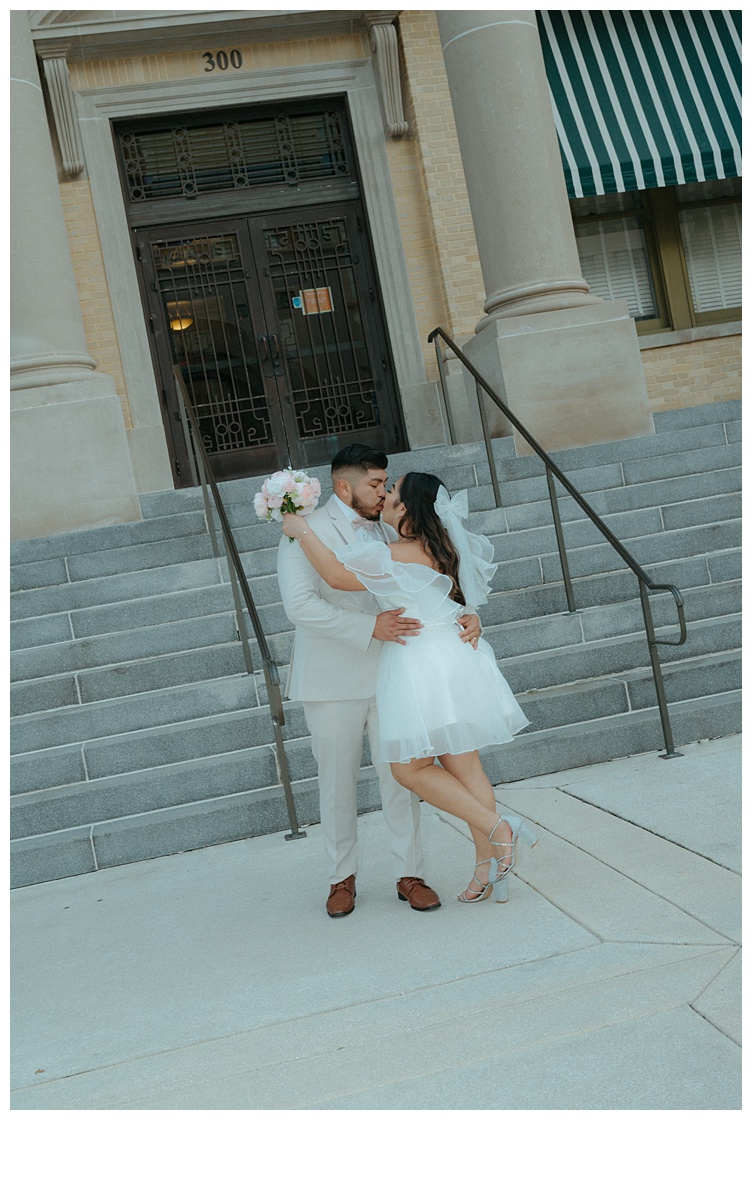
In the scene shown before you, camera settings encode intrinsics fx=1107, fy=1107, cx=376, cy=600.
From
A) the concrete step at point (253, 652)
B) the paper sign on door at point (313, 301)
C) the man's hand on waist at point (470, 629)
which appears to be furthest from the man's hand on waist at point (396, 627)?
the paper sign on door at point (313, 301)

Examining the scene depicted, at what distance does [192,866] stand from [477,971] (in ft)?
7.05

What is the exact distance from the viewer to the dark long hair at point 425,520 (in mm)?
4285

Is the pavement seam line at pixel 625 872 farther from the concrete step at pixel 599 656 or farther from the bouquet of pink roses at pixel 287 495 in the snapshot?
the bouquet of pink roses at pixel 287 495

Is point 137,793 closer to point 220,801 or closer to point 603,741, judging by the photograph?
point 220,801

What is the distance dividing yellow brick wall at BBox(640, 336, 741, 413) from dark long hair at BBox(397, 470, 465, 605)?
902 cm

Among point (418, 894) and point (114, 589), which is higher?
point (114, 589)

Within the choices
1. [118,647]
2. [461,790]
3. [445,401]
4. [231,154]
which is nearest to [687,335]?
[445,401]

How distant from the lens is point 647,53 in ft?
40.9

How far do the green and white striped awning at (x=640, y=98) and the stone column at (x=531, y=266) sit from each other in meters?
2.51

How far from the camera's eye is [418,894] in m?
4.40

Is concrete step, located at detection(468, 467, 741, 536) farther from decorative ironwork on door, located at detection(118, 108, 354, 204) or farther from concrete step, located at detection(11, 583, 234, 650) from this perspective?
decorative ironwork on door, located at detection(118, 108, 354, 204)

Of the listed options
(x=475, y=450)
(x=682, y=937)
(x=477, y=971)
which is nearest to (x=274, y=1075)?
(x=477, y=971)

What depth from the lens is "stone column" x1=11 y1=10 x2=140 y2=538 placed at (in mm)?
8820

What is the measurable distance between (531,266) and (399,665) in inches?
252
